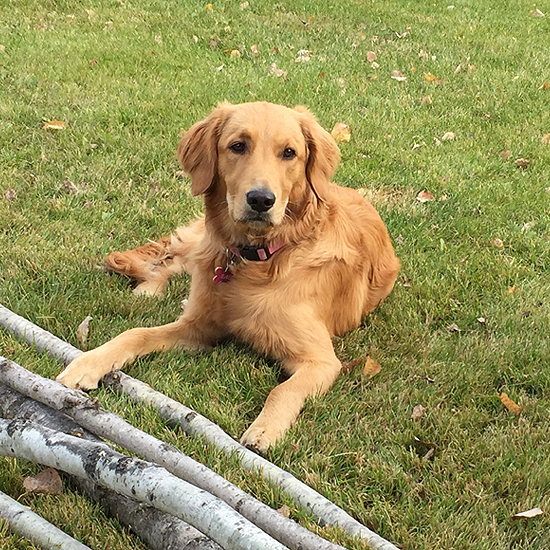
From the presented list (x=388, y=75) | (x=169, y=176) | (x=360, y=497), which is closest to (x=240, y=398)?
(x=360, y=497)

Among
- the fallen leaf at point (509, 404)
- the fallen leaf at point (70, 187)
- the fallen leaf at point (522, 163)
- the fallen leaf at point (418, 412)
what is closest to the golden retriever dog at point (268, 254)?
the fallen leaf at point (418, 412)

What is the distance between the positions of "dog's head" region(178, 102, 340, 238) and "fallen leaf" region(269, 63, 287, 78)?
4.19m

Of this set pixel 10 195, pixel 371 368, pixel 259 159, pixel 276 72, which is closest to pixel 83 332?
pixel 259 159

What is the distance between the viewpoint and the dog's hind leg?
4.05 m

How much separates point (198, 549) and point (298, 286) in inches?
67.0

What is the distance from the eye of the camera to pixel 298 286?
348 cm

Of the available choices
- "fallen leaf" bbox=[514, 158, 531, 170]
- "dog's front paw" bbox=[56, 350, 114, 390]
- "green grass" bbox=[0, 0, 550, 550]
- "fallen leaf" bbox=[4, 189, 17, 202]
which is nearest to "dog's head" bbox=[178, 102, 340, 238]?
"green grass" bbox=[0, 0, 550, 550]

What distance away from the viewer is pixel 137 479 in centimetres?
197

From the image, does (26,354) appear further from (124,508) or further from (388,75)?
(388,75)

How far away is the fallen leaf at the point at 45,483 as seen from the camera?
7.86 ft

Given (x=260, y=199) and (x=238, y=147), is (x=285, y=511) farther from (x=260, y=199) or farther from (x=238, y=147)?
(x=238, y=147)

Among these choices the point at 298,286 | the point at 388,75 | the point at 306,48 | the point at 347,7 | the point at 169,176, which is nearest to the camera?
the point at 298,286

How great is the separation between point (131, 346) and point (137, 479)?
4.31 feet

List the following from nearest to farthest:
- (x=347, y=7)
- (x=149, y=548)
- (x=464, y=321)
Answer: (x=149, y=548) < (x=464, y=321) < (x=347, y=7)
